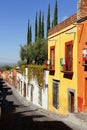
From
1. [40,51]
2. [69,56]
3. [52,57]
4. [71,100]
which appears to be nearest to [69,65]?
[69,56]

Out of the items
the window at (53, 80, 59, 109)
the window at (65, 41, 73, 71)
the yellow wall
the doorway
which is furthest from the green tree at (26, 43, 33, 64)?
the doorway

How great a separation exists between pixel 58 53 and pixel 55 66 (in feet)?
4.43

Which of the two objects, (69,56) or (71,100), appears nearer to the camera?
(71,100)

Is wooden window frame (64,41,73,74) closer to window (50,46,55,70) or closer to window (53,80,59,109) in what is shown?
window (53,80,59,109)

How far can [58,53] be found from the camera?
2295 centimetres

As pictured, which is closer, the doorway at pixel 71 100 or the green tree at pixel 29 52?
the doorway at pixel 71 100

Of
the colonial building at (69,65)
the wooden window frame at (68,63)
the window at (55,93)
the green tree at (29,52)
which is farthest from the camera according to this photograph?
the green tree at (29,52)

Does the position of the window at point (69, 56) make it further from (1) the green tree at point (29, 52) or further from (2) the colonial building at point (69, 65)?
(1) the green tree at point (29, 52)

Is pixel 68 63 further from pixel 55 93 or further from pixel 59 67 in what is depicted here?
pixel 55 93

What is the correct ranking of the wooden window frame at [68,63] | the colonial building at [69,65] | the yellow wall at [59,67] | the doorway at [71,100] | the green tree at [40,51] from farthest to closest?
the green tree at [40,51]
the doorway at [71,100]
the wooden window frame at [68,63]
the yellow wall at [59,67]
the colonial building at [69,65]

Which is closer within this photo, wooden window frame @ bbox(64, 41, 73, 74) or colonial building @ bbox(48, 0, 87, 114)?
colonial building @ bbox(48, 0, 87, 114)

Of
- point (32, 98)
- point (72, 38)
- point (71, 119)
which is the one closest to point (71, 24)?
point (72, 38)

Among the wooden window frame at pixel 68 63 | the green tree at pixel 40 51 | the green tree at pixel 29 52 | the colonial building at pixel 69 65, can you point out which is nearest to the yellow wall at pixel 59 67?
the colonial building at pixel 69 65

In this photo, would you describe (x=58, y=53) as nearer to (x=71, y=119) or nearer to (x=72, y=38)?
(x=72, y=38)
